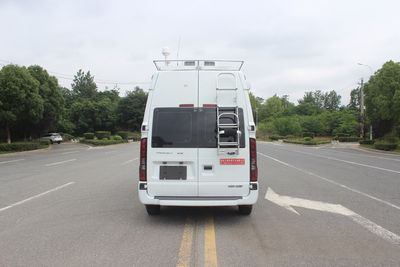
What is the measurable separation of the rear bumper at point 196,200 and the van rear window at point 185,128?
0.85 m

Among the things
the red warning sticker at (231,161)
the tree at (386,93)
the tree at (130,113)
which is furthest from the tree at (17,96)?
the tree at (130,113)

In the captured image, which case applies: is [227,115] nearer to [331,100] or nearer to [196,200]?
[196,200]

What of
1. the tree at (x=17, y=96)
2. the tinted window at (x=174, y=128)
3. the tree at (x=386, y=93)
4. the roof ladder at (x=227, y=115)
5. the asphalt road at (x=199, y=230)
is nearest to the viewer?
the asphalt road at (x=199, y=230)

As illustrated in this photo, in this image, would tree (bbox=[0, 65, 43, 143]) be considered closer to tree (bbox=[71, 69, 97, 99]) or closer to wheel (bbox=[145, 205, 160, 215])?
wheel (bbox=[145, 205, 160, 215])

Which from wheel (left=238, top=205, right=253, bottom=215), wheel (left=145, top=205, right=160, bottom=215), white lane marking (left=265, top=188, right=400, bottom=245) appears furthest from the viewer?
wheel (left=238, top=205, right=253, bottom=215)

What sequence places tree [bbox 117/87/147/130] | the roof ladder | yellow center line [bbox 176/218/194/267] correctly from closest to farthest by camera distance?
yellow center line [bbox 176/218/194/267] → the roof ladder → tree [bbox 117/87/147/130]

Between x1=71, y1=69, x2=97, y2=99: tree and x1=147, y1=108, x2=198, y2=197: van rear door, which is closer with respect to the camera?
x1=147, y1=108, x2=198, y2=197: van rear door

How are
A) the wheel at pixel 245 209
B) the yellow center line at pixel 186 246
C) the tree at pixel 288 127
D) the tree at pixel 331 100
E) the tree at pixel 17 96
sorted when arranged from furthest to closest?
the tree at pixel 331 100 → the tree at pixel 288 127 → the tree at pixel 17 96 → the wheel at pixel 245 209 → the yellow center line at pixel 186 246

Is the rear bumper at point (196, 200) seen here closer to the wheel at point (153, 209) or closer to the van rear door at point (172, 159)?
the van rear door at point (172, 159)

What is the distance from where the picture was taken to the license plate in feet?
24.2

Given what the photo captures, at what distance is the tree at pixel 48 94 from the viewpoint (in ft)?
138

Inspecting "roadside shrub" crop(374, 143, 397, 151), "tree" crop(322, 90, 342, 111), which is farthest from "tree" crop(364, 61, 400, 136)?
"tree" crop(322, 90, 342, 111)

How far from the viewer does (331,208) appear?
9117mm

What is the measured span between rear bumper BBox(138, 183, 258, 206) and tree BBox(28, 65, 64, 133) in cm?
3694
